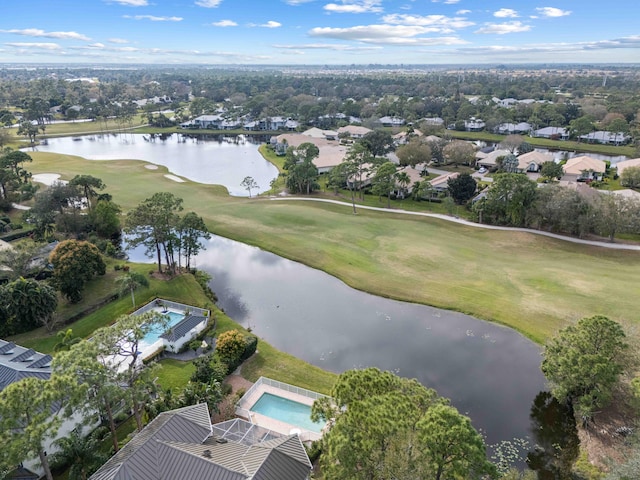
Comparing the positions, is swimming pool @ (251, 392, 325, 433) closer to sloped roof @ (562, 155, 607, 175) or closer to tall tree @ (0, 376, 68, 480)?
tall tree @ (0, 376, 68, 480)

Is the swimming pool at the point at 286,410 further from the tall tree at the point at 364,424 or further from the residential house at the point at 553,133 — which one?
the residential house at the point at 553,133

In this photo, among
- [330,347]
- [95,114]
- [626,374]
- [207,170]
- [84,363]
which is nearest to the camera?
[84,363]

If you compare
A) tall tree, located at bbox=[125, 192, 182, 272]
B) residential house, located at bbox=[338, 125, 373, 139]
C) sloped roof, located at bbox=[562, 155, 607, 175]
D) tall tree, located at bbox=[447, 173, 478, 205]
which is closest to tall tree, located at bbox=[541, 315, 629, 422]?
tall tree, located at bbox=[125, 192, 182, 272]

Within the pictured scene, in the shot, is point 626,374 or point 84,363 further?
point 626,374

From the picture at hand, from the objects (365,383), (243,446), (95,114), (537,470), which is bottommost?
(537,470)

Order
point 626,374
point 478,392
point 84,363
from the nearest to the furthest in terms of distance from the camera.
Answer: point 84,363 < point 626,374 < point 478,392

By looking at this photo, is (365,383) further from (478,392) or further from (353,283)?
(353,283)

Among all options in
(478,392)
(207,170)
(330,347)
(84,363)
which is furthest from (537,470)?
(207,170)
